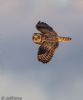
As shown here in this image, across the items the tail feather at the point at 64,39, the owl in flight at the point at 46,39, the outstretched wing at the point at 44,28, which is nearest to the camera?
the tail feather at the point at 64,39

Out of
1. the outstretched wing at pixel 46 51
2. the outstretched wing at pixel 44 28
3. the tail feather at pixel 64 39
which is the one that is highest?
the outstretched wing at pixel 44 28

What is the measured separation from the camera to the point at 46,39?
5113 inches

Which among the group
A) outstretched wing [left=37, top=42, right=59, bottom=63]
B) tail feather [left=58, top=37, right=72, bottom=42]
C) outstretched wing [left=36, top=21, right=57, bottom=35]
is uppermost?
outstretched wing [left=36, top=21, right=57, bottom=35]

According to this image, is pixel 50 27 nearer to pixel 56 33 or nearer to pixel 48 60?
pixel 56 33

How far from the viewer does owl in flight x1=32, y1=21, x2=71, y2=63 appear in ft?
418

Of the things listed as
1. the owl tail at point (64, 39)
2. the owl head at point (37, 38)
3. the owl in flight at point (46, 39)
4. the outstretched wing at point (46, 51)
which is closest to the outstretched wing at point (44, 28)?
the owl in flight at point (46, 39)

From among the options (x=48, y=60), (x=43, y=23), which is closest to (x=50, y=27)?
(x=43, y=23)

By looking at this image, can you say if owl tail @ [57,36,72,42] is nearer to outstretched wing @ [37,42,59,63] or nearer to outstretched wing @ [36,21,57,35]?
outstretched wing @ [36,21,57,35]

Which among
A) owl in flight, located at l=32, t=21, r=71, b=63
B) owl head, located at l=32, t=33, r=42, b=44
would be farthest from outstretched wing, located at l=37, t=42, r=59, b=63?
owl head, located at l=32, t=33, r=42, b=44

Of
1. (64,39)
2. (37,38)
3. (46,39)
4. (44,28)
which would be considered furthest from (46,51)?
(44,28)

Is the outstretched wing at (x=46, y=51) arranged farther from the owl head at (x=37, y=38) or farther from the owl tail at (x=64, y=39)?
the owl tail at (x=64, y=39)

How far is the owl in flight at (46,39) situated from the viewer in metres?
127

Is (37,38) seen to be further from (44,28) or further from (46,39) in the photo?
(44,28)

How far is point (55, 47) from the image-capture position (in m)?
131
